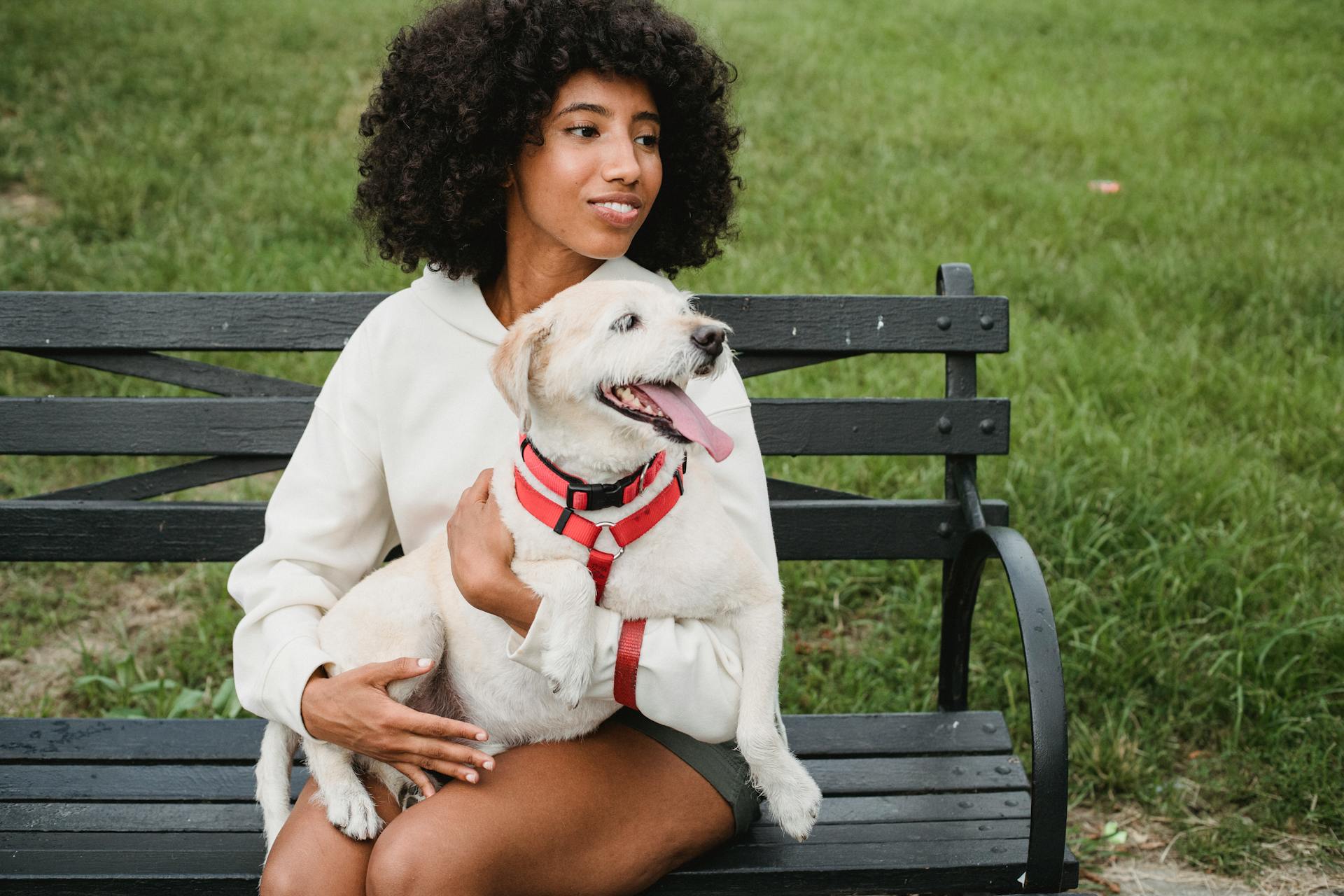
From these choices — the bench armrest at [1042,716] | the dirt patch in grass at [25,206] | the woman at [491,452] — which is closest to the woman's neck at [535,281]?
the woman at [491,452]

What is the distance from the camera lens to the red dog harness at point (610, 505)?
1860mm

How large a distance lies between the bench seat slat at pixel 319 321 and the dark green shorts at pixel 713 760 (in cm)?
93

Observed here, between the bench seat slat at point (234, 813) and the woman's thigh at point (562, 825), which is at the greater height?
the woman's thigh at point (562, 825)

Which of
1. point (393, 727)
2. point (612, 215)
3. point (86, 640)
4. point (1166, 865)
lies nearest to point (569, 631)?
point (393, 727)

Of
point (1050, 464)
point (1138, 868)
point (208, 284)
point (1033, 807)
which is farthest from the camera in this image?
point (208, 284)

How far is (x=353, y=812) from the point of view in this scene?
1.92 meters

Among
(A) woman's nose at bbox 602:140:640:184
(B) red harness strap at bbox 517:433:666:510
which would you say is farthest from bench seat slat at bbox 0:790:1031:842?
(A) woman's nose at bbox 602:140:640:184

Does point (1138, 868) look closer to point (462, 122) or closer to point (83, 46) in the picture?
point (462, 122)

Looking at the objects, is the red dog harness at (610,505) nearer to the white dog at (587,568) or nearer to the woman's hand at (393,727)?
the white dog at (587,568)

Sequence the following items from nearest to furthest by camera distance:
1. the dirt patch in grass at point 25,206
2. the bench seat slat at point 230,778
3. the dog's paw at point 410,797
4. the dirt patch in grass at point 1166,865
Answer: the dog's paw at point 410,797, the bench seat slat at point 230,778, the dirt patch in grass at point 1166,865, the dirt patch in grass at point 25,206

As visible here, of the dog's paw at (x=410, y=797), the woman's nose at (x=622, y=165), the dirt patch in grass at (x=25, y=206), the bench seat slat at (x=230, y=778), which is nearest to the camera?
the dog's paw at (x=410, y=797)

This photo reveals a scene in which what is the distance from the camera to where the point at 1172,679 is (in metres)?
3.25

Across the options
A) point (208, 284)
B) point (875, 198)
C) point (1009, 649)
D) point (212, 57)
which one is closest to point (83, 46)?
point (212, 57)

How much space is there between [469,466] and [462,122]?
0.67 m
